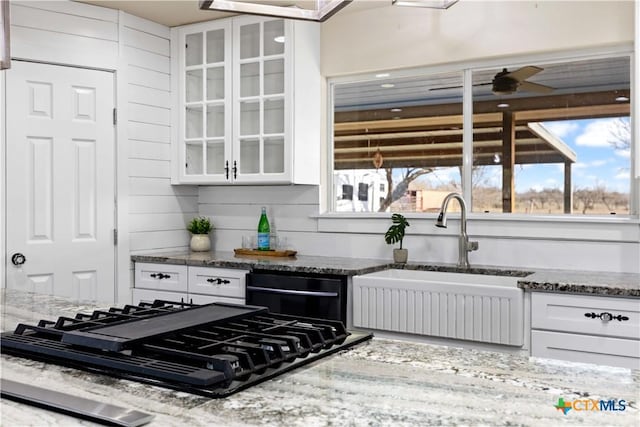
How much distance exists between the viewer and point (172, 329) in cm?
131

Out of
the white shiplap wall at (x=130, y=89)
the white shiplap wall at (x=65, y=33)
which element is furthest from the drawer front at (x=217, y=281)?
the white shiplap wall at (x=65, y=33)

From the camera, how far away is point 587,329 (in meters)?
2.67

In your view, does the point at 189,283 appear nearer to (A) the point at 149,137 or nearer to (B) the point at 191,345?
(A) the point at 149,137

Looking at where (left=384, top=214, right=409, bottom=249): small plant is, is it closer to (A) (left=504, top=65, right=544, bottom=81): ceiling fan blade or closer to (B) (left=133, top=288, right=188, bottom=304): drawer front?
(A) (left=504, top=65, right=544, bottom=81): ceiling fan blade

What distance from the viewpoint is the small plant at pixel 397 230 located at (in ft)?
11.8

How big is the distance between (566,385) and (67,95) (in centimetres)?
342

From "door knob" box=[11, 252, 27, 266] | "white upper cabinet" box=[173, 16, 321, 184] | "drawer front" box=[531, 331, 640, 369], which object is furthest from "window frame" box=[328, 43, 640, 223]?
"door knob" box=[11, 252, 27, 266]

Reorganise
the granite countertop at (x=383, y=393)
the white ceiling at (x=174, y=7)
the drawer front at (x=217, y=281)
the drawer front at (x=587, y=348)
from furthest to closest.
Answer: the white ceiling at (x=174, y=7)
the drawer front at (x=217, y=281)
the drawer front at (x=587, y=348)
the granite countertop at (x=383, y=393)

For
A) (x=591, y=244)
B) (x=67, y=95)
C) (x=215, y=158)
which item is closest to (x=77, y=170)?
(x=67, y=95)

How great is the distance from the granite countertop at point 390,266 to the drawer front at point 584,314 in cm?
4

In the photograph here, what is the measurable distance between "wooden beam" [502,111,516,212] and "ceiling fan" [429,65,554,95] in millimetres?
143

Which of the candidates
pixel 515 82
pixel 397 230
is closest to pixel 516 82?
pixel 515 82

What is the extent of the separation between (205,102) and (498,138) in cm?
195

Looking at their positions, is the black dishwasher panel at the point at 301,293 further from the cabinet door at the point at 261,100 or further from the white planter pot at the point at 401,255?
the cabinet door at the point at 261,100
